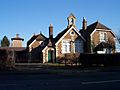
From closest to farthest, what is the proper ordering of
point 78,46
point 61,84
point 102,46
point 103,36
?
1. point 61,84
2. point 102,46
3. point 78,46
4. point 103,36

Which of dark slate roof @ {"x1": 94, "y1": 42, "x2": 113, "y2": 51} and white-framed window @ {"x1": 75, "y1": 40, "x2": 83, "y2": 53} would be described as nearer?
dark slate roof @ {"x1": 94, "y1": 42, "x2": 113, "y2": 51}

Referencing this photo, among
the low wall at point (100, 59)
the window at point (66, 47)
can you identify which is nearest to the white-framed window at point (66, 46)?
the window at point (66, 47)

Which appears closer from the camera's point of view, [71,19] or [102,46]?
[102,46]

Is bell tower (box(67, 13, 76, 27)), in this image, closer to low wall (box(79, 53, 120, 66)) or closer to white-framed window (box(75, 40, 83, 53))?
white-framed window (box(75, 40, 83, 53))

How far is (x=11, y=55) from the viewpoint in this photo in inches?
1209

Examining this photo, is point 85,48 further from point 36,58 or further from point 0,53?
point 0,53

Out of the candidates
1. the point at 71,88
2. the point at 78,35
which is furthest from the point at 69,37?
the point at 71,88

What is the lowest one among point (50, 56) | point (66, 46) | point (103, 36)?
point (50, 56)

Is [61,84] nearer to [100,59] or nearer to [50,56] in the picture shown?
[100,59]

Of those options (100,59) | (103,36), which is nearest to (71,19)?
(103,36)

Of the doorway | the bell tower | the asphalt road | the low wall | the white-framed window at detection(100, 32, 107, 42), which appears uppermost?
the bell tower

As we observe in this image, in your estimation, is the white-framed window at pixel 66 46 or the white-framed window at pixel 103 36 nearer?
the white-framed window at pixel 66 46

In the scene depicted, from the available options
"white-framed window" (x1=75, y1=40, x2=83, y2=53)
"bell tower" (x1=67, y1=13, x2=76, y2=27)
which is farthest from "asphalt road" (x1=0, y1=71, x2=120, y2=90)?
"bell tower" (x1=67, y1=13, x2=76, y2=27)

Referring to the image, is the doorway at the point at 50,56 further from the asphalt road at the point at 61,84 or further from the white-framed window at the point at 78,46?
the asphalt road at the point at 61,84
